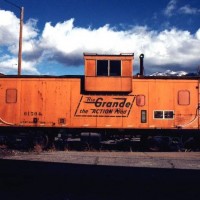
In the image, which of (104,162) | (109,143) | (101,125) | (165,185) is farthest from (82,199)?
(109,143)

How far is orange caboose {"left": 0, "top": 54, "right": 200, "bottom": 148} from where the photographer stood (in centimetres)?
1844

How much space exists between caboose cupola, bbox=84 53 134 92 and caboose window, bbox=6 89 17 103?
4257 millimetres

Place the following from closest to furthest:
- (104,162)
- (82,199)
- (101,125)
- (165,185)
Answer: (82,199)
(165,185)
(104,162)
(101,125)

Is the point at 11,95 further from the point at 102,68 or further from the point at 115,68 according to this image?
the point at 115,68

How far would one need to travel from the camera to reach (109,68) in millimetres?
18531

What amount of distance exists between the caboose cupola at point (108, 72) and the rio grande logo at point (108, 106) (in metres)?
0.53

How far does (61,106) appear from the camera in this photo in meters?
18.7

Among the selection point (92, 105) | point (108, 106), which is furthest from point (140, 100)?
point (92, 105)

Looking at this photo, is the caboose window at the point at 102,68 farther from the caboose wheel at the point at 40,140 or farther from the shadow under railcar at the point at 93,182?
the shadow under railcar at the point at 93,182

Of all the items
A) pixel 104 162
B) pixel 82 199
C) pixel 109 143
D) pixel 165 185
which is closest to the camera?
pixel 82 199

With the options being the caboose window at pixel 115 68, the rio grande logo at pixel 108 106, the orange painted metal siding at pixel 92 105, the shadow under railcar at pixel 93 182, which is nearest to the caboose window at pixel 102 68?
the caboose window at pixel 115 68

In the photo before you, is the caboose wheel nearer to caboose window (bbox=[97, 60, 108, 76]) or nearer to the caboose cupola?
the caboose cupola

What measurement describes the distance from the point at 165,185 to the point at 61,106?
1088cm

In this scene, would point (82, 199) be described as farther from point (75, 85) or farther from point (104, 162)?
point (75, 85)
